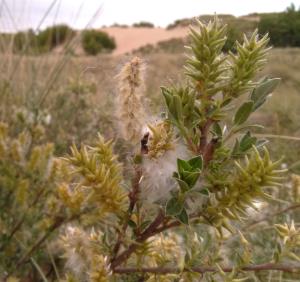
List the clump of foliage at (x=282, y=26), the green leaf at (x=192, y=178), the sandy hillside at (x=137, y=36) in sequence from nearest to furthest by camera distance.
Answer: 1. the green leaf at (x=192, y=178)
2. the clump of foliage at (x=282, y=26)
3. the sandy hillside at (x=137, y=36)

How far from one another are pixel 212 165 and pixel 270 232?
1.14 metres

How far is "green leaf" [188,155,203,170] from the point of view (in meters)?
0.49

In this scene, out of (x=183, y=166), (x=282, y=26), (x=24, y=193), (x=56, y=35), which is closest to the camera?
(x=183, y=166)

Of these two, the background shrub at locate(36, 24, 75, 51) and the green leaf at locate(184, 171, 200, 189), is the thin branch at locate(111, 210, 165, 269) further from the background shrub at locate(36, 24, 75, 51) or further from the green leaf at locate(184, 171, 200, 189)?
the background shrub at locate(36, 24, 75, 51)

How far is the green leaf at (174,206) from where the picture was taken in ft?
1.71

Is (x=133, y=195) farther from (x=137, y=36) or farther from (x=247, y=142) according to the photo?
(x=137, y=36)

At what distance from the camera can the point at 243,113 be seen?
0.53m

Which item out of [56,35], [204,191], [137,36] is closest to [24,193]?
[204,191]

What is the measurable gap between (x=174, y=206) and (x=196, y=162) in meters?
0.06

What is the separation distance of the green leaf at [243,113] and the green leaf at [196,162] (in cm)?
7

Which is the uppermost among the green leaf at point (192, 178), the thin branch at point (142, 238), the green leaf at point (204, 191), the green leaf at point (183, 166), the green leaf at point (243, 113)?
the green leaf at point (243, 113)

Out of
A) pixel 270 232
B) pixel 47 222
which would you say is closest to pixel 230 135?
pixel 47 222

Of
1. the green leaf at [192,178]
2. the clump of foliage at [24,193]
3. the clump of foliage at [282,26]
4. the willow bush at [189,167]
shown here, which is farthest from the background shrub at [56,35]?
the green leaf at [192,178]

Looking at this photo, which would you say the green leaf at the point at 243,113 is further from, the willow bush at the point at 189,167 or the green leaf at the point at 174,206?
the green leaf at the point at 174,206
